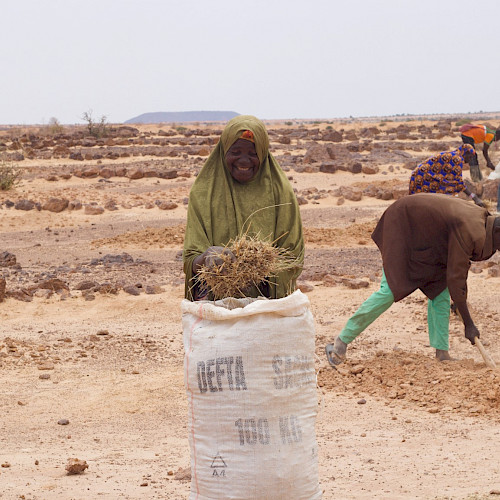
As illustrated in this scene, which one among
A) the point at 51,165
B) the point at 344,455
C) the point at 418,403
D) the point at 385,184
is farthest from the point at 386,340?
the point at 51,165

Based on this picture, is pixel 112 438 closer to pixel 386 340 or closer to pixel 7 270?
pixel 386 340

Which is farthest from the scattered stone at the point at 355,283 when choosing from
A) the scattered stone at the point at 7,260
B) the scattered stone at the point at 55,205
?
the scattered stone at the point at 55,205

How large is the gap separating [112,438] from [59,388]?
118 centimetres

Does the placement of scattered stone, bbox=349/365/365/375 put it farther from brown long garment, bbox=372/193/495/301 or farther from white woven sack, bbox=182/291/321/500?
white woven sack, bbox=182/291/321/500

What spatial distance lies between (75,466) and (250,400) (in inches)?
59.9

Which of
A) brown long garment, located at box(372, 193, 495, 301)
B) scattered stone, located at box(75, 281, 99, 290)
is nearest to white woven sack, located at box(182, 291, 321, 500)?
brown long garment, located at box(372, 193, 495, 301)

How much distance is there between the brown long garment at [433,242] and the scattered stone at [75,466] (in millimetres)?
2506

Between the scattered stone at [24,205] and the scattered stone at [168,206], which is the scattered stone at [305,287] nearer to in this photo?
the scattered stone at [168,206]

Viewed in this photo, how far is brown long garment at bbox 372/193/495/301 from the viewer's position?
5414mm

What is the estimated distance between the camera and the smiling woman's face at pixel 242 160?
133 inches

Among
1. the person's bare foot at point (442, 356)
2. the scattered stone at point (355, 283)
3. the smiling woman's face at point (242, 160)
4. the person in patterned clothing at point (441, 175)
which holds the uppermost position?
the smiling woman's face at point (242, 160)

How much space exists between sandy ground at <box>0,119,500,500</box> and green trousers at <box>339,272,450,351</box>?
22cm

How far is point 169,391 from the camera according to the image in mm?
5863

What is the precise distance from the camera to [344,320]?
7.64 m
